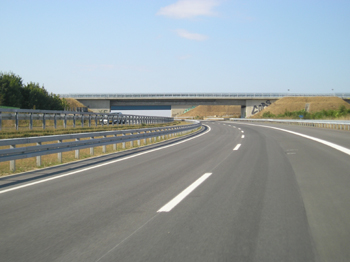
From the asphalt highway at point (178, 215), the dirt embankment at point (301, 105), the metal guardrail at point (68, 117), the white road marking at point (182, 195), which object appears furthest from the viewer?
the dirt embankment at point (301, 105)

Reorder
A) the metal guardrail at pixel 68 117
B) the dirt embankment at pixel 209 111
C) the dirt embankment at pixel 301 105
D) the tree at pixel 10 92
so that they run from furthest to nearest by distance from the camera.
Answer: the dirt embankment at pixel 209 111 < the dirt embankment at pixel 301 105 < the tree at pixel 10 92 < the metal guardrail at pixel 68 117

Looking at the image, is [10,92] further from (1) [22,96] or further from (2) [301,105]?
(2) [301,105]

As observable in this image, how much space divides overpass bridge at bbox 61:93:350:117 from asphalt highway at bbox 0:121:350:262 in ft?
243

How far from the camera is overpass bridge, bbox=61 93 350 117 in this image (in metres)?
82.9

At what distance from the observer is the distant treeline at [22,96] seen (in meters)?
54.1

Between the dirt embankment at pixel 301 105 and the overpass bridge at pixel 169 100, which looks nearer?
the overpass bridge at pixel 169 100

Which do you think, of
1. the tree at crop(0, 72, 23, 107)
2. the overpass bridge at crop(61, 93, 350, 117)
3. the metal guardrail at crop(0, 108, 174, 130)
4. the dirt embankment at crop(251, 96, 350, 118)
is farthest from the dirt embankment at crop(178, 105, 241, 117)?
the tree at crop(0, 72, 23, 107)

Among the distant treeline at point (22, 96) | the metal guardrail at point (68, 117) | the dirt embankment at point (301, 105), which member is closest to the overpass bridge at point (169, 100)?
the dirt embankment at point (301, 105)

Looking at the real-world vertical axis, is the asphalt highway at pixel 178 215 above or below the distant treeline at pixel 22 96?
below

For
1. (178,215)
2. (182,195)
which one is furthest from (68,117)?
(178,215)

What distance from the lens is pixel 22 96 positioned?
57.4m

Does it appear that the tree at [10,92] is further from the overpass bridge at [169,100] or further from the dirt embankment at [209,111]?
the dirt embankment at [209,111]

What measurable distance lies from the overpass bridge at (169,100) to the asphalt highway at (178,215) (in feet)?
243

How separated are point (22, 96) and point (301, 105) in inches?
2829
